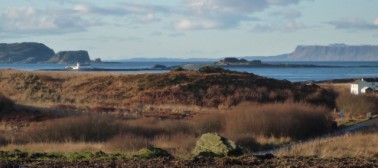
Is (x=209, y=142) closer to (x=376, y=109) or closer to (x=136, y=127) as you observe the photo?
(x=136, y=127)

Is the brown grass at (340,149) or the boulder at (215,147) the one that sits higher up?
the boulder at (215,147)

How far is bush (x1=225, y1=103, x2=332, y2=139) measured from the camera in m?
31.6

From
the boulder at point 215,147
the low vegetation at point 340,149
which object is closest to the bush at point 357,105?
the low vegetation at point 340,149

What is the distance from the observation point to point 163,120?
3506 centimetres

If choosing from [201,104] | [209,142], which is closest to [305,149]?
[209,142]

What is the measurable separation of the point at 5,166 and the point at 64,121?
16187 millimetres

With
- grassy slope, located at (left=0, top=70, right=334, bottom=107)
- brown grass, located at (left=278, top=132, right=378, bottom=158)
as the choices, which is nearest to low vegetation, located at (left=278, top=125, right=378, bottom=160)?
brown grass, located at (left=278, top=132, right=378, bottom=158)

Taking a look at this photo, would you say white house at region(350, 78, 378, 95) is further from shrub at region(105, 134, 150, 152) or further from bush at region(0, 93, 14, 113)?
shrub at region(105, 134, 150, 152)

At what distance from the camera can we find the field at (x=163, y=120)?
1770 centimetres

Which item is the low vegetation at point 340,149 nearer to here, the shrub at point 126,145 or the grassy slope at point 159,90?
the shrub at point 126,145

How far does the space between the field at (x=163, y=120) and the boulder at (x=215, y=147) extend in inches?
20.6

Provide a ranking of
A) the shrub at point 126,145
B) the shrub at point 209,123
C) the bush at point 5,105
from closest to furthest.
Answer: the shrub at point 126,145, the shrub at point 209,123, the bush at point 5,105

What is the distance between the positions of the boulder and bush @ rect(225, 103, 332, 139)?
1019 cm

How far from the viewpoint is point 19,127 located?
33531 millimetres
